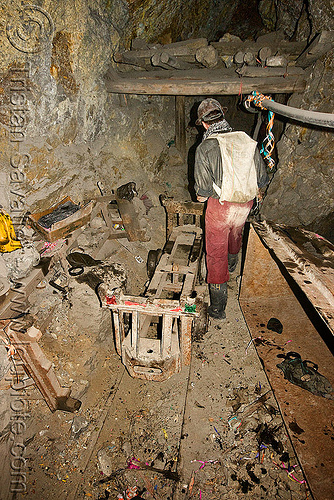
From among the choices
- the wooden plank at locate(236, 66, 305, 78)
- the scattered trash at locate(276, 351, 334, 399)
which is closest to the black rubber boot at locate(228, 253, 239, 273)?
the scattered trash at locate(276, 351, 334, 399)

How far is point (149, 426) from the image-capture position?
9.57 ft

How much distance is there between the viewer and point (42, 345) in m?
3.41

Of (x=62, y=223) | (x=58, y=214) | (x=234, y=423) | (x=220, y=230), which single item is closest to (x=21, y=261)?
(x=62, y=223)

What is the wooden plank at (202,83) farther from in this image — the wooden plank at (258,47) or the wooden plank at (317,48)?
the wooden plank at (258,47)

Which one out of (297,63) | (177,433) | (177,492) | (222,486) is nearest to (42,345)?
(177,433)

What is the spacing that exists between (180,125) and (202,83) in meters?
2.60

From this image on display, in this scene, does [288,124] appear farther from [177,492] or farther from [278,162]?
[177,492]

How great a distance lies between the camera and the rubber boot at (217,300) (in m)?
3.83

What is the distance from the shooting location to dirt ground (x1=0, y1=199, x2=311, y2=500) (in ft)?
8.10

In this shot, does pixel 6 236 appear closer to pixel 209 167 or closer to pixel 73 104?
pixel 209 167

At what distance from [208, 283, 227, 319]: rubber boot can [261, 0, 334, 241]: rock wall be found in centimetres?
345

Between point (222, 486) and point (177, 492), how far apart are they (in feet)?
1.31

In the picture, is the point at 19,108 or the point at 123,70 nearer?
the point at 19,108

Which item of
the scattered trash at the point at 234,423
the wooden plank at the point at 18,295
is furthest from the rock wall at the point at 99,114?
the scattered trash at the point at 234,423
